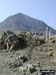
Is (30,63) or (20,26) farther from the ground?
(20,26)

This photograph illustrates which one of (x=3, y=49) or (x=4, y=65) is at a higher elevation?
(x=3, y=49)

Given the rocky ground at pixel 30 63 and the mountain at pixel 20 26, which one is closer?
the rocky ground at pixel 30 63

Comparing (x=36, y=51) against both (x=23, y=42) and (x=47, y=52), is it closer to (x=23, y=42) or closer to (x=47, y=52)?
(x=47, y=52)

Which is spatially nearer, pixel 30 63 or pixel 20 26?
pixel 30 63

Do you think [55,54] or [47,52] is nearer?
[55,54]

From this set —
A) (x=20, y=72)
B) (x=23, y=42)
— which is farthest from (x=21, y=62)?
(x=23, y=42)

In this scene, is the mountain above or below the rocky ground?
above

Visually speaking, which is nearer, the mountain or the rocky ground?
the rocky ground

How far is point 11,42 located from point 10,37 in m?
1.04

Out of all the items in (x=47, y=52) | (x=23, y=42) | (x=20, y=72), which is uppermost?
(x=23, y=42)

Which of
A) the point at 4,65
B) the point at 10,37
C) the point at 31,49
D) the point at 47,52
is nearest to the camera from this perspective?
the point at 4,65

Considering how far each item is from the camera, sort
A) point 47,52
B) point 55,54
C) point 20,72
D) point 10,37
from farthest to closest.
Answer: point 10,37
point 47,52
point 55,54
point 20,72

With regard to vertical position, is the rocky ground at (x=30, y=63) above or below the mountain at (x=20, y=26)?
below

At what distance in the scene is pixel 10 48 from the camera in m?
19.7
